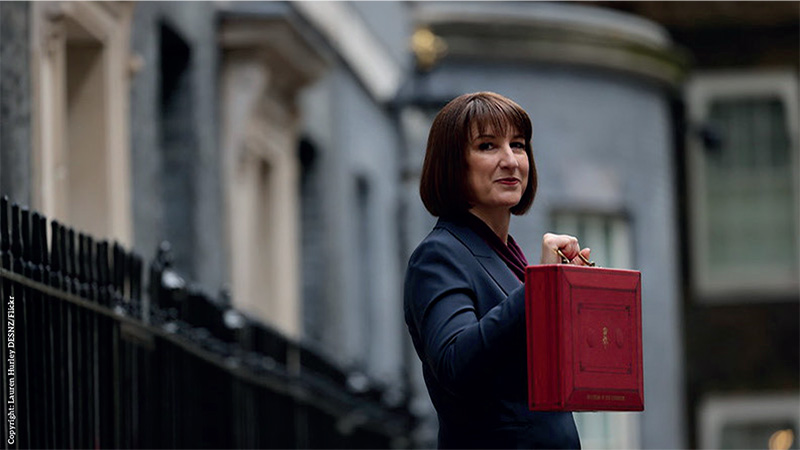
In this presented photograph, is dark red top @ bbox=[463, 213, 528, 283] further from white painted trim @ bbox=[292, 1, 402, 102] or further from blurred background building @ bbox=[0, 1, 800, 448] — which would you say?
white painted trim @ bbox=[292, 1, 402, 102]

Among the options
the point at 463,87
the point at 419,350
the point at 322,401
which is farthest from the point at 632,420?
the point at 419,350

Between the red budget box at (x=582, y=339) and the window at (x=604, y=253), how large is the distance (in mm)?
19012

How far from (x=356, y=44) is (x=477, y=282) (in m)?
16.3

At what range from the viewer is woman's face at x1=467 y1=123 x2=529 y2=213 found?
18.3 feet

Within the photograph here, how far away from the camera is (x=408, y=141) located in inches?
762

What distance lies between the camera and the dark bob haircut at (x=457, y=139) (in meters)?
5.59

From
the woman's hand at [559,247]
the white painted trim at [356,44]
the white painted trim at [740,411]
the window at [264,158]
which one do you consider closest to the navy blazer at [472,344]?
the woman's hand at [559,247]

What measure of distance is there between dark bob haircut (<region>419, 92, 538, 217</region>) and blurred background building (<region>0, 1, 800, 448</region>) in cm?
439

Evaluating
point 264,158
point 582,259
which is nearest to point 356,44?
point 264,158

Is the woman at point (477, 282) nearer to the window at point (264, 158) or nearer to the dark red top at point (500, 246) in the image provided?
the dark red top at point (500, 246)

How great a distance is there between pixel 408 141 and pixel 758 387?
1526 centimetres

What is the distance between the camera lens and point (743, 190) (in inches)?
1329

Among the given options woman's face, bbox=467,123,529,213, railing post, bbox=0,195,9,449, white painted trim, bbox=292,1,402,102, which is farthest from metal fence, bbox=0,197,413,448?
white painted trim, bbox=292,1,402,102

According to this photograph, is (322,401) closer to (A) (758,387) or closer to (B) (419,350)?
(B) (419,350)
